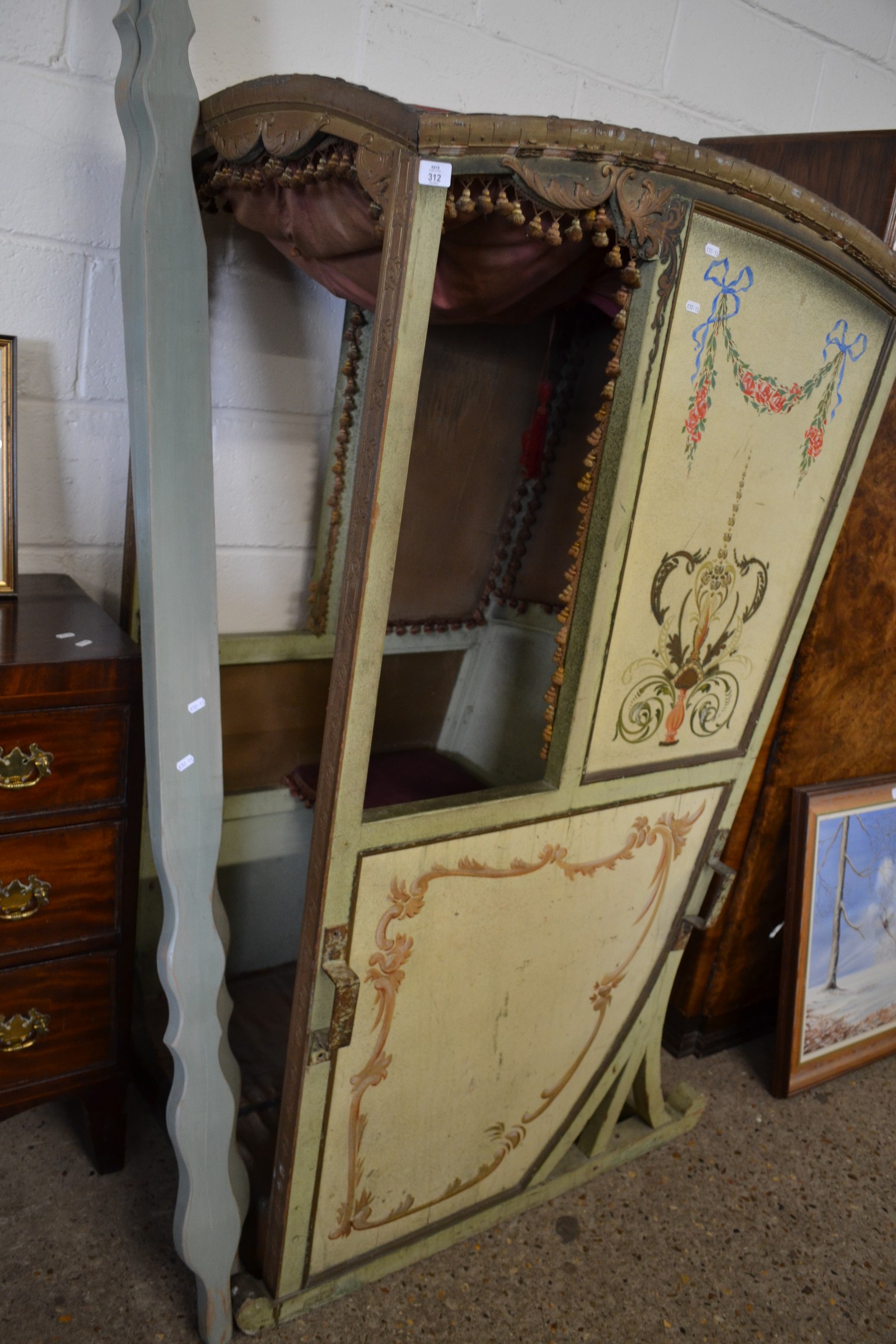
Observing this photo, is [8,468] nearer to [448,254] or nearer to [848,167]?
[448,254]

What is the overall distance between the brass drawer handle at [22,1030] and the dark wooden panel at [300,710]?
1.81ft

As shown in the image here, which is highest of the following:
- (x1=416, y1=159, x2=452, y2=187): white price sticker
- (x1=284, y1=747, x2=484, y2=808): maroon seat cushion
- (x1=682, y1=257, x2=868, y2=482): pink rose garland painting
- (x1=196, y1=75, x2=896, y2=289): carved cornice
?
(x1=196, y1=75, x2=896, y2=289): carved cornice

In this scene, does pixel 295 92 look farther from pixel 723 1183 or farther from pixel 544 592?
pixel 723 1183

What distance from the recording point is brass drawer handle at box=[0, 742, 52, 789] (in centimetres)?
137

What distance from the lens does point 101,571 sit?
1801mm

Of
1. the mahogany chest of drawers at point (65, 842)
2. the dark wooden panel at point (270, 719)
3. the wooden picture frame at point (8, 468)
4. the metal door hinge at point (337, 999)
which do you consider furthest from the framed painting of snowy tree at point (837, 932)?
the wooden picture frame at point (8, 468)

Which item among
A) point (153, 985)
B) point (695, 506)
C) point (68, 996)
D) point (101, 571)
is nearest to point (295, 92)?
point (695, 506)

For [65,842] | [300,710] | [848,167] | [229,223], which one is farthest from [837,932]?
[229,223]

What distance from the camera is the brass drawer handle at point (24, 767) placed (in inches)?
54.0

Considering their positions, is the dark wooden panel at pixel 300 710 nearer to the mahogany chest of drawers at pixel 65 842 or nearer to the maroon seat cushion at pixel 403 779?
the maroon seat cushion at pixel 403 779

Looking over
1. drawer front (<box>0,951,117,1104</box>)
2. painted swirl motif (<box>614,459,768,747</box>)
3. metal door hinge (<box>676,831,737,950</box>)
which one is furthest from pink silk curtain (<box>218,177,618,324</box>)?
drawer front (<box>0,951,117,1104</box>)

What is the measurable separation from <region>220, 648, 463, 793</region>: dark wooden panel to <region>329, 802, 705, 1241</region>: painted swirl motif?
1.80 feet

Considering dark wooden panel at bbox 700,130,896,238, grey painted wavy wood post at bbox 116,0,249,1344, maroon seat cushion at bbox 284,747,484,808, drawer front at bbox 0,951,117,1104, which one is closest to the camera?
grey painted wavy wood post at bbox 116,0,249,1344

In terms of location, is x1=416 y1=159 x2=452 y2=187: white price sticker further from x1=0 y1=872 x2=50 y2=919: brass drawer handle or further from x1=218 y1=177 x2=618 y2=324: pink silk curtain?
x1=0 y1=872 x2=50 y2=919: brass drawer handle
